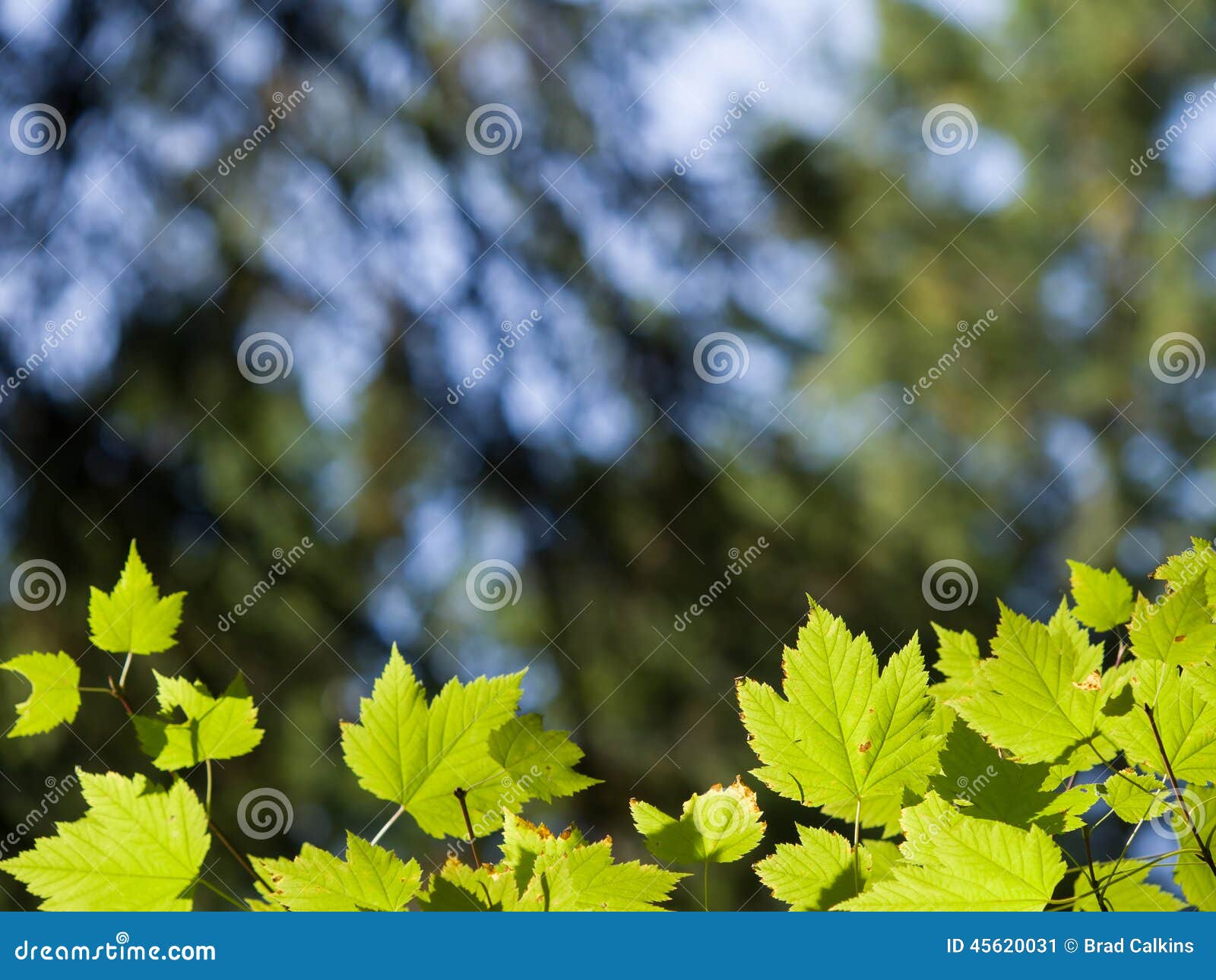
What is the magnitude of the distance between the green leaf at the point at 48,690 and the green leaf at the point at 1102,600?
0.64 m

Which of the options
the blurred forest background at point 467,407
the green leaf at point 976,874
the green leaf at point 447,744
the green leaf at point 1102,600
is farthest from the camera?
the blurred forest background at point 467,407

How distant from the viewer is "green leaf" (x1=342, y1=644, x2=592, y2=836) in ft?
1.83

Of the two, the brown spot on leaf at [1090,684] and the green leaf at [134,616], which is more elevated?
the brown spot on leaf at [1090,684]

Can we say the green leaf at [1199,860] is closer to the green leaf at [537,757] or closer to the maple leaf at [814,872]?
the maple leaf at [814,872]

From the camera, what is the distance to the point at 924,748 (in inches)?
21.0

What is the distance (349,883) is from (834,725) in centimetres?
26

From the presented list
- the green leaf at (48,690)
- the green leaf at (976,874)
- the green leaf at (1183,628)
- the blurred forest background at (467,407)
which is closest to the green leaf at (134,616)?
the green leaf at (48,690)

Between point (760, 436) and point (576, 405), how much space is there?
32.1 inches

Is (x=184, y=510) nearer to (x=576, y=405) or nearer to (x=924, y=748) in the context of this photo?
(x=576, y=405)

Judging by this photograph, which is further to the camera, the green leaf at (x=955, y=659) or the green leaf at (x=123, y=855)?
the green leaf at (x=955, y=659)

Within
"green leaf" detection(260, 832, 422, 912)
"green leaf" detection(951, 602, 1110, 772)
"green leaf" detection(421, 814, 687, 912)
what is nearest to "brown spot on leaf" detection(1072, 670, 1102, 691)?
"green leaf" detection(951, 602, 1110, 772)

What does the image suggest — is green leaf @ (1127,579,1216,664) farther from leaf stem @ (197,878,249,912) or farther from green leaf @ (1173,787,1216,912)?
leaf stem @ (197,878,249,912)

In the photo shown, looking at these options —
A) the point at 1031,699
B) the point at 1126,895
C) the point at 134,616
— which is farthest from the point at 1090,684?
the point at 134,616

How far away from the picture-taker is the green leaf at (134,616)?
0.60 metres
